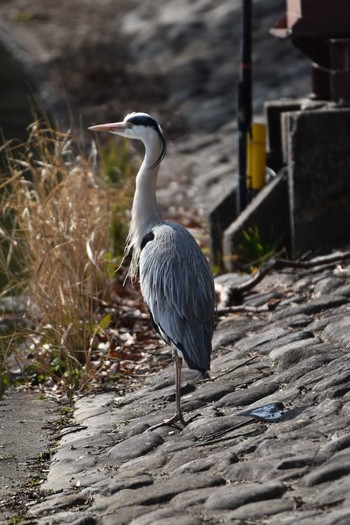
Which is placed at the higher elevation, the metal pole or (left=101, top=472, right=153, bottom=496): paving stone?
the metal pole

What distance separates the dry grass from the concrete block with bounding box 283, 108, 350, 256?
1.45 metres

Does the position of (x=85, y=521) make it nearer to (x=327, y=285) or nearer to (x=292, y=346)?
(x=292, y=346)

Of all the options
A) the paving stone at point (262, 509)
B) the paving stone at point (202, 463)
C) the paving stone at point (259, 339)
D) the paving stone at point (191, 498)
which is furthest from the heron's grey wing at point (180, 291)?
the paving stone at point (262, 509)

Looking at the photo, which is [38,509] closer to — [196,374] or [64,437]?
[64,437]

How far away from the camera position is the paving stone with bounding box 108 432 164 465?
596 centimetres

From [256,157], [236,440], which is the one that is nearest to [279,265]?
[256,157]

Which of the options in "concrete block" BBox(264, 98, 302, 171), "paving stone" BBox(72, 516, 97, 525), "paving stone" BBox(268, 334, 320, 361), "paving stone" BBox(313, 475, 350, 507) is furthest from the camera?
"concrete block" BBox(264, 98, 302, 171)

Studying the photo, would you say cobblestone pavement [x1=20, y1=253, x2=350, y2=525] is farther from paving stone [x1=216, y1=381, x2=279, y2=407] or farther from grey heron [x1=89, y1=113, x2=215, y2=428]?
grey heron [x1=89, y1=113, x2=215, y2=428]

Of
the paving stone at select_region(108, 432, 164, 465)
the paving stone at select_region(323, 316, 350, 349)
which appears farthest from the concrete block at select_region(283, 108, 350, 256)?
the paving stone at select_region(108, 432, 164, 465)

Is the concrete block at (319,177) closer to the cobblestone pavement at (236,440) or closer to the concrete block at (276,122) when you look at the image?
the cobblestone pavement at (236,440)

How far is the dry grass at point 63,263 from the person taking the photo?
794cm

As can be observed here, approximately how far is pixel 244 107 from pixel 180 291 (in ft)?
12.5

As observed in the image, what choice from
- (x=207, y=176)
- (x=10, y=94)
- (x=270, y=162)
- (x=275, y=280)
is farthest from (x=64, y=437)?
(x=10, y=94)

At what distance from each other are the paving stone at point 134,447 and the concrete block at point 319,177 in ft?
10.4
